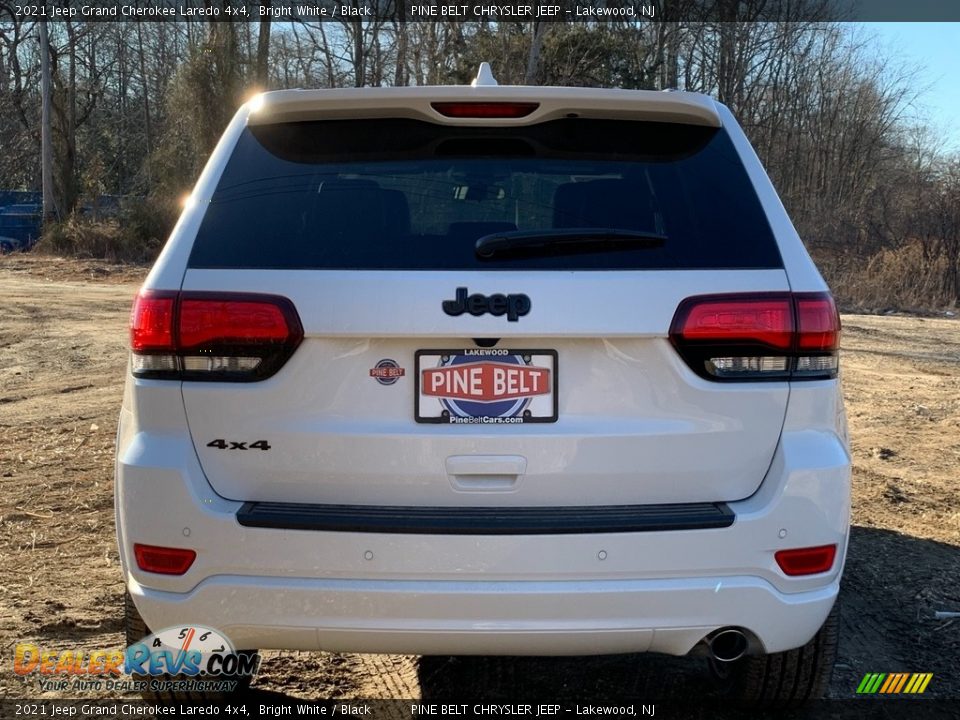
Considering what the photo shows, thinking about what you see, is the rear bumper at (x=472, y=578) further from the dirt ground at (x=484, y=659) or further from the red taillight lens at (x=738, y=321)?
the dirt ground at (x=484, y=659)

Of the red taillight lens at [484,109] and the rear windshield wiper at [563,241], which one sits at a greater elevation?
the red taillight lens at [484,109]

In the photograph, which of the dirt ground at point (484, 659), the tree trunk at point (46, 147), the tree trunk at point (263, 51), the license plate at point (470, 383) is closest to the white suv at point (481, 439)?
the license plate at point (470, 383)

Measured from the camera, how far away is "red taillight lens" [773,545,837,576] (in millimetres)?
2365

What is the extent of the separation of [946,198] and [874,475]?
616 inches

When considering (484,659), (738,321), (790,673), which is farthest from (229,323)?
(790,673)

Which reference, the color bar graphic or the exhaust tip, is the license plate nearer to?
the exhaust tip

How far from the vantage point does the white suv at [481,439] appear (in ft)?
7.47

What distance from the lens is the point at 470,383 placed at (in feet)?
7.58

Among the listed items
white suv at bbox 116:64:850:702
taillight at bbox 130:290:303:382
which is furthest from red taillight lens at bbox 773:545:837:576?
taillight at bbox 130:290:303:382

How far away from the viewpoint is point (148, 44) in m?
43.3

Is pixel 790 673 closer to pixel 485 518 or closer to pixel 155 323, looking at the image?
pixel 485 518

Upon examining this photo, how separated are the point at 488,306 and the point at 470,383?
0.20 m

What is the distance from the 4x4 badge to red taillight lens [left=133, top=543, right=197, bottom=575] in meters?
0.90

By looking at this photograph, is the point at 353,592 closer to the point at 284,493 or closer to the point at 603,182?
the point at 284,493
